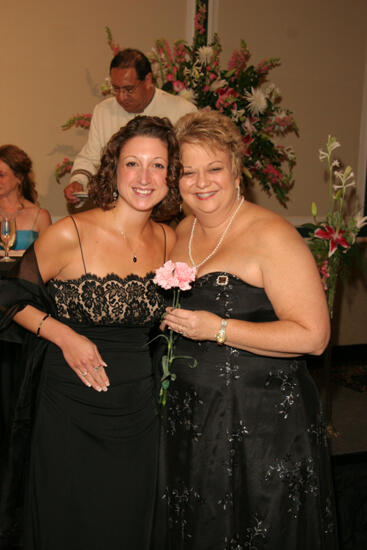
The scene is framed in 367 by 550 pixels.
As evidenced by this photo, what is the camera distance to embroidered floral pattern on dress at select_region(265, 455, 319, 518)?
73.8 inches

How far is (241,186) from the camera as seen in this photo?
2.15m

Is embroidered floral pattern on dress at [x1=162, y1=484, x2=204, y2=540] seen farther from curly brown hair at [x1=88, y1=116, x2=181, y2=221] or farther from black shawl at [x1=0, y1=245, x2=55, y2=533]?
curly brown hair at [x1=88, y1=116, x2=181, y2=221]

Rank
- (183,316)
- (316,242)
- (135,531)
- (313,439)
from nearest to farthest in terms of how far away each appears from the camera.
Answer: (183,316), (313,439), (135,531), (316,242)

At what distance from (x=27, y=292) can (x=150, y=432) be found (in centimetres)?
70

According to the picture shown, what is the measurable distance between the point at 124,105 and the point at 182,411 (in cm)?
246

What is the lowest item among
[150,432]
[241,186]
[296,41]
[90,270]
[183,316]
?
[150,432]

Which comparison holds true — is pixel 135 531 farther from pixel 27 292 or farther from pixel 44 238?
pixel 44 238

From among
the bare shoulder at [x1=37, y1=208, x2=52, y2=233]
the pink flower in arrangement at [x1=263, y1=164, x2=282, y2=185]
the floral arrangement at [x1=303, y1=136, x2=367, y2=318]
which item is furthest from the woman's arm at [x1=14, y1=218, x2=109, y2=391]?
the bare shoulder at [x1=37, y1=208, x2=52, y2=233]

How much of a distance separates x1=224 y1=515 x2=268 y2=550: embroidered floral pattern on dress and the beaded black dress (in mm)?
392

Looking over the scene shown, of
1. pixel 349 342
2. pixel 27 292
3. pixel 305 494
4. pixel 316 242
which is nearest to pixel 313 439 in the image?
pixel 305 494

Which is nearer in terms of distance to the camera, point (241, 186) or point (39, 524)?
point (39, 524)

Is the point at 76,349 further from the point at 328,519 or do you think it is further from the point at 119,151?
the point at 328,519

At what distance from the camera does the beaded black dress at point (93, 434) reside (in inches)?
79.1

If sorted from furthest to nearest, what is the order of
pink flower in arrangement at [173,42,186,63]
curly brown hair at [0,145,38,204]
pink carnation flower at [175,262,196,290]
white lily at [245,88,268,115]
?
1. curly brown hair at [0,145,38,204]
2. pink flower in arrangement at [173,42,186,63]
3. white lily at [245,88,268,115]
4. pink carnation flower at [175,262,196,290]
